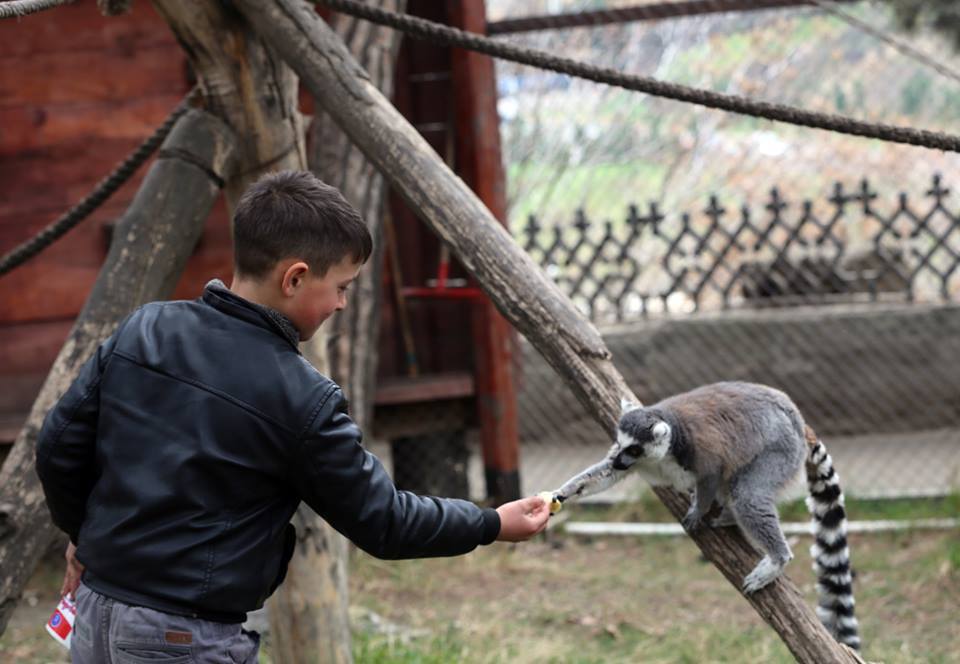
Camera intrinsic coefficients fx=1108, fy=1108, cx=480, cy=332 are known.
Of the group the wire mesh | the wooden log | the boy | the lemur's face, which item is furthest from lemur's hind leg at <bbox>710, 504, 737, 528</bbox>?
the wire mesh

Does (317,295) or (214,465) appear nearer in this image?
(214,465)

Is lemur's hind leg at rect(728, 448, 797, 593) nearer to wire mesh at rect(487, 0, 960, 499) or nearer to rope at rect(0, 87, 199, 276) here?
rope at rect(0, 87, 199, 276)

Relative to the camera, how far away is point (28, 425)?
2.83 meters

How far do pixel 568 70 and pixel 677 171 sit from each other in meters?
5.77

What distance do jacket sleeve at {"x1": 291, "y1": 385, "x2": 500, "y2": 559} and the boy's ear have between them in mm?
203

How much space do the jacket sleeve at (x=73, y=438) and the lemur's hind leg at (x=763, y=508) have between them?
1359 mm

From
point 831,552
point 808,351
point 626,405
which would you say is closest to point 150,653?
point 626,405

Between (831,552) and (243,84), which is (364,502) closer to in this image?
(831,552)

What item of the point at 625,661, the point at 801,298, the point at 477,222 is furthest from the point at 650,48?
the point at 477,222

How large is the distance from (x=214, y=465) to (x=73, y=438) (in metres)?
0.32

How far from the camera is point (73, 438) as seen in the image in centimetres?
200

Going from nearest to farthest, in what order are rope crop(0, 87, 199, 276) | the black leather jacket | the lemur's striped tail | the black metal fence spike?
the black leather jacket → the lemur's striped tail → rope crop(0, 87, 199, 276) → the black metal fence spike

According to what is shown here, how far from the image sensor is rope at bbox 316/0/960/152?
2629 mm

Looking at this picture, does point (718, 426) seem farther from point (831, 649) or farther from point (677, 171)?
point (677, 171)
